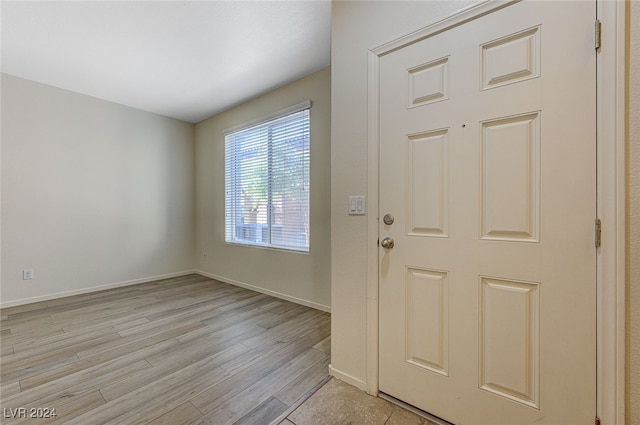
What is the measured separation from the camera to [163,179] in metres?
4.25

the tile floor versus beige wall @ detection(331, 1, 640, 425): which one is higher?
beige wall @ detection(331, 1, 640, 425)

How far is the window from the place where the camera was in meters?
3.12

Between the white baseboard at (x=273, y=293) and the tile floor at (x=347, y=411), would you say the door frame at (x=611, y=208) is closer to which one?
the tile floor at (x=347, y=411)

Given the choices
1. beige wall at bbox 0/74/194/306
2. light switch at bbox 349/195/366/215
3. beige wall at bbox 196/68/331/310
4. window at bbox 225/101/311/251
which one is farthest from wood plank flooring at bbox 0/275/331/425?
light switch at bbox 349/195/366/215

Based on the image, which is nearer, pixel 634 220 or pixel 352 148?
pixel 634 220

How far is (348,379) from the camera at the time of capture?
164 centimetres

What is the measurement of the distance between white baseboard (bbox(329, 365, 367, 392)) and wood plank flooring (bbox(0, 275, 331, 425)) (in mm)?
84

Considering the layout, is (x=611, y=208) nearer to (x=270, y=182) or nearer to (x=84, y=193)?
(x=270, y=182)

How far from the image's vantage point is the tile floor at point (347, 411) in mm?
1343

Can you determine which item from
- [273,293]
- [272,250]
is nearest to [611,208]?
[272,250]

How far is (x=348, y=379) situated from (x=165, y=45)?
126 inches

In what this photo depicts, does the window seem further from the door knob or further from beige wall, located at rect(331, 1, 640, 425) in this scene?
the door knob

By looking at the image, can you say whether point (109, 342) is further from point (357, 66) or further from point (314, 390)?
point (357, 66)

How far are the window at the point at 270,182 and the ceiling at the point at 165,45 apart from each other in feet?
1.84
